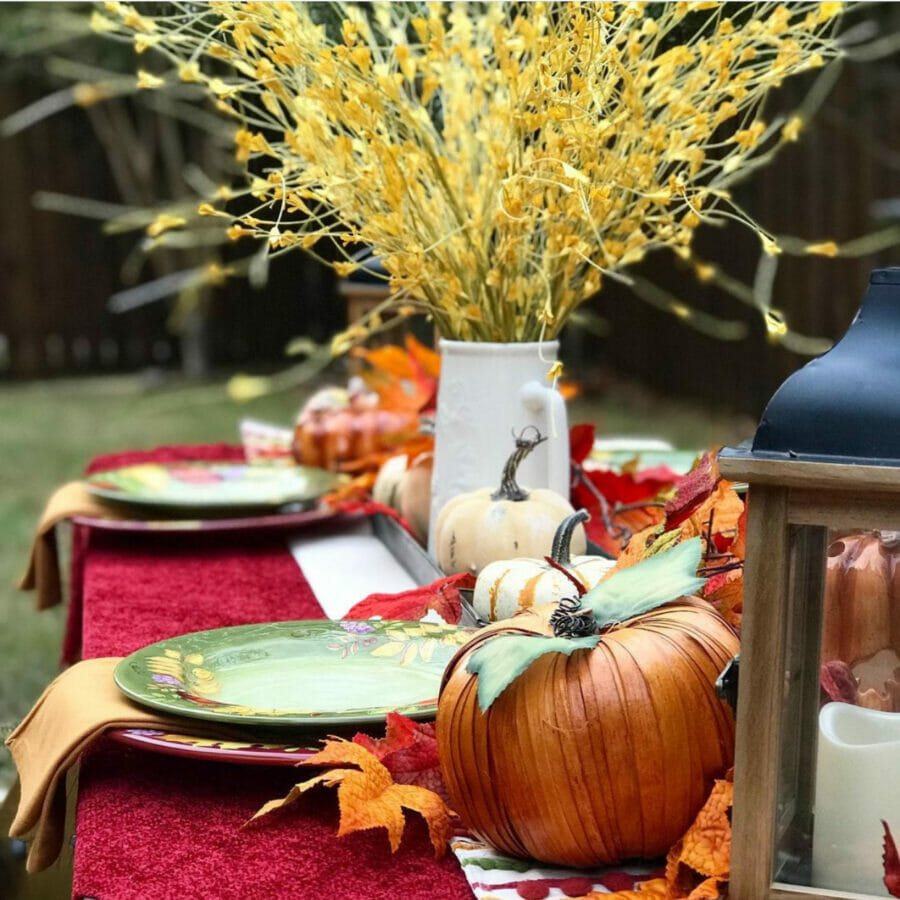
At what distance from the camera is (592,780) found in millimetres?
730

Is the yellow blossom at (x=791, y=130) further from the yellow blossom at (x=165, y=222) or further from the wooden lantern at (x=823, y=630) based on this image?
the wooden lantern at (x=823, y=630)

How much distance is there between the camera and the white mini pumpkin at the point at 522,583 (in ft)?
3.54

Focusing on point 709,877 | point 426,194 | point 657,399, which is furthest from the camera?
point 657,399

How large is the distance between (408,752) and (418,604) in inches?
13.2

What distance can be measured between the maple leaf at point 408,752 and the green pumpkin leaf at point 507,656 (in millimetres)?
118

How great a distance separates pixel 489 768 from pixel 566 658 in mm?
74

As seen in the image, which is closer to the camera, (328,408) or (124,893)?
(124,893)

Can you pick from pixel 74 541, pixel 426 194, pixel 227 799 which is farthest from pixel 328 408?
pixel 227 799

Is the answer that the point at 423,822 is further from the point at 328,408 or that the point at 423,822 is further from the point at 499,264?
the point at 328,408

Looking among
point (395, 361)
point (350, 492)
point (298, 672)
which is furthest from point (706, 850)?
point (395, 361)

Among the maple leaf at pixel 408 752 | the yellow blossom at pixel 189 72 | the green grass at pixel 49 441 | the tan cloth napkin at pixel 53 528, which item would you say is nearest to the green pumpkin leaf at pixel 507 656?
the maple leaf at pixel 408 752

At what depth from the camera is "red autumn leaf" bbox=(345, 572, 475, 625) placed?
3.83 feet

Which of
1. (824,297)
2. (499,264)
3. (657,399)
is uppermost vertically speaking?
(499,264)

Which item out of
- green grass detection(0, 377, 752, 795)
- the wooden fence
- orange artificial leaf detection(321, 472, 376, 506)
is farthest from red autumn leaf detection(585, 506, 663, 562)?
the wooden fence
